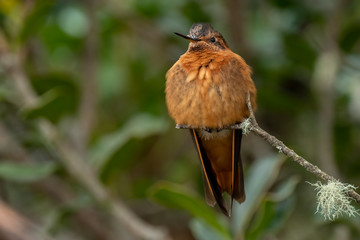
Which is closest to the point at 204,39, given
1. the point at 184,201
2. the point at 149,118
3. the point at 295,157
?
the point at 184,201

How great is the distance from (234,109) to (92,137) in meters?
1.68

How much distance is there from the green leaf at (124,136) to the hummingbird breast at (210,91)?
70cm

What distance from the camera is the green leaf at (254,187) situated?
2.81 m

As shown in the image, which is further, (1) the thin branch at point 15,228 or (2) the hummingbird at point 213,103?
(1) the thin branch at point 15,228

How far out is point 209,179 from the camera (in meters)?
2.70

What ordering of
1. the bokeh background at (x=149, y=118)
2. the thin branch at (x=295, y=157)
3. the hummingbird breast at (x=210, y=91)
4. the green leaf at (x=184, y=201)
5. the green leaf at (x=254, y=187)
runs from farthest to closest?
the bokeh background at (x=149, y=118), the green leaf at (x=254, y=187), the green leaf at (x=184, y=201), the hummingbird breast at (x=210, y=91), the thin branch at (x=295, y=157)

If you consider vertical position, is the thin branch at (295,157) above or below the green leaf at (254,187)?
below

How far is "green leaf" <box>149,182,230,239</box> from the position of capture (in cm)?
269

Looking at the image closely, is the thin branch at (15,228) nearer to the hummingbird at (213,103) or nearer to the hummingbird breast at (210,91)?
the hummingbird at (213,103)

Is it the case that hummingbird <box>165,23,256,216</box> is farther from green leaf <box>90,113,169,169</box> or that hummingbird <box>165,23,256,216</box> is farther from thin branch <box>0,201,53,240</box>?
thin branch <box>0,201,53,240</box>

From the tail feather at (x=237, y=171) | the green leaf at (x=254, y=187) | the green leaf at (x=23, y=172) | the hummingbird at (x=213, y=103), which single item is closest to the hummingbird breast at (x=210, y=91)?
the hummingbird at (x=213, y=103)

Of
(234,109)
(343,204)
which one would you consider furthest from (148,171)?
(343,204)

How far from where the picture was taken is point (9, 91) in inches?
136

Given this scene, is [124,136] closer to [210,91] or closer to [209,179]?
[209,179]
